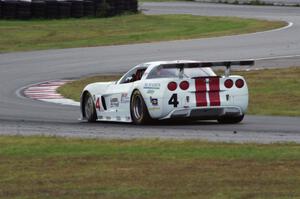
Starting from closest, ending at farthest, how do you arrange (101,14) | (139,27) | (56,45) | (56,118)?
(56,118)
(56,45)
(139,27)
(101,14)

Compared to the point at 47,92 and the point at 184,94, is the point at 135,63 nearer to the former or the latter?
the point at 47,92

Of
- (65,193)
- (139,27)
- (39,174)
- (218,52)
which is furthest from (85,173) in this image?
(139,27)

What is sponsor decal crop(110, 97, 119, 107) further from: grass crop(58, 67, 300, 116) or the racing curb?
the racing curb

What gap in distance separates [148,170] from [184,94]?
543 cm

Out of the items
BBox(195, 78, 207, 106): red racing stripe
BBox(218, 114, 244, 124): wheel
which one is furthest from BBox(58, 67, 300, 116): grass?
BBox(195, 78, 207, 106): red racing stripe

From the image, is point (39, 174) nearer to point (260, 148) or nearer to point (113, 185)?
point (113, 185)

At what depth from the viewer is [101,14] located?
42.9m

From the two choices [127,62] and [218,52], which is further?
[218,52]

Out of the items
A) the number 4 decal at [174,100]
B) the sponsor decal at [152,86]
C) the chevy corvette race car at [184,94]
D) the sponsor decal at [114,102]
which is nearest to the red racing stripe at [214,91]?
the chevy corvette race car at [184,94]

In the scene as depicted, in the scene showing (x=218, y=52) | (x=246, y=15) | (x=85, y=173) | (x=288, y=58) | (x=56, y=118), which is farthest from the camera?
(x=246, y=15)

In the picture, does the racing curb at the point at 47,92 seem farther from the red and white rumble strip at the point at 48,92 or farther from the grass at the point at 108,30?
the grass at the point at 108,30

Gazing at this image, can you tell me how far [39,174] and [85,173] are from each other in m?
0.42

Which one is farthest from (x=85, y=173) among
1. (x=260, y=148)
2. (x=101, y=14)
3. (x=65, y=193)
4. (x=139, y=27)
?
(x=101, y=14)

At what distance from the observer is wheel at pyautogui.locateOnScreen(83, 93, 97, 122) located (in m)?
16.4
